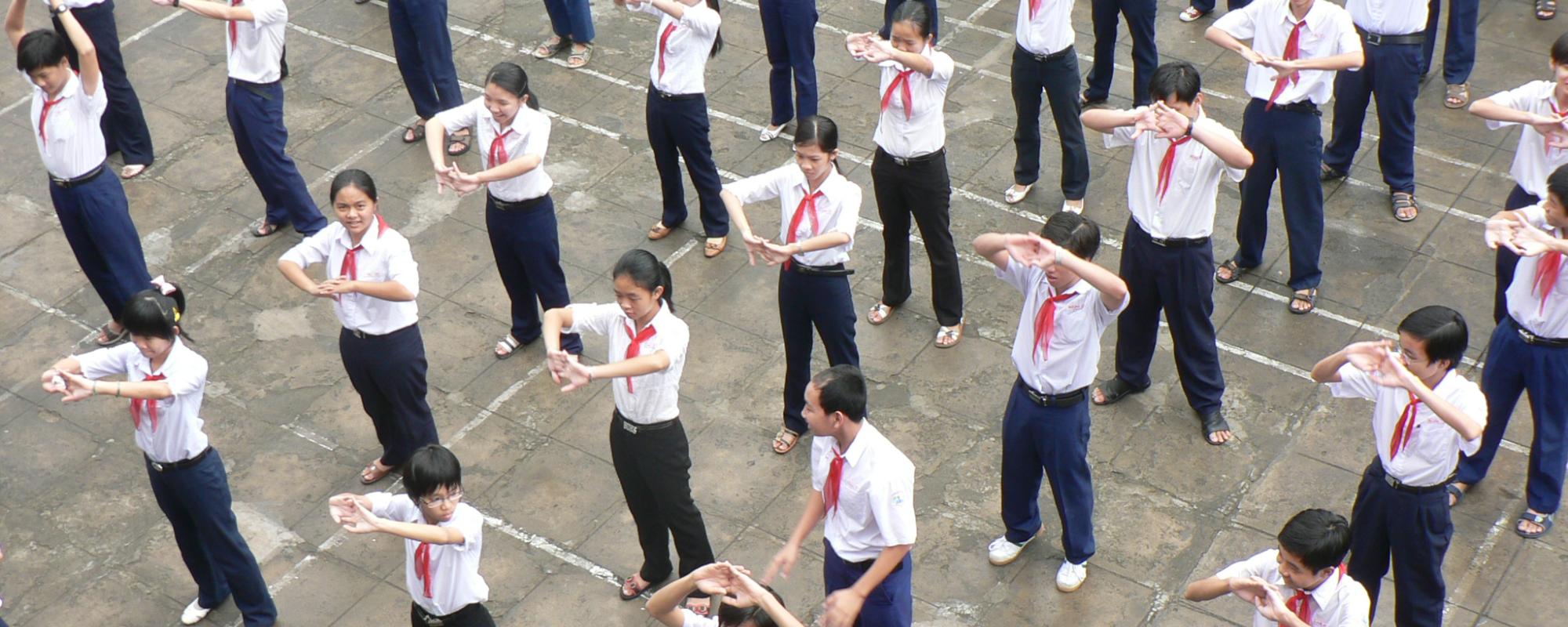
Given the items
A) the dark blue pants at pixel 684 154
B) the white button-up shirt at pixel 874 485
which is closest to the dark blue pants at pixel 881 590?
the white button-up shirt at pixel 874 485

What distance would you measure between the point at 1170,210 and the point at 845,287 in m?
1.61

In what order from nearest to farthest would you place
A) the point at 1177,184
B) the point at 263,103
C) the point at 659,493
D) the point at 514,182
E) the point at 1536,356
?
the point at 659,493 → the point at 1536,356 → the point at 1177,184 → the point at 514,182 → the point at 263,103

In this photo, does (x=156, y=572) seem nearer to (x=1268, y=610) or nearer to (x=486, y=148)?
(x=486, y=148)

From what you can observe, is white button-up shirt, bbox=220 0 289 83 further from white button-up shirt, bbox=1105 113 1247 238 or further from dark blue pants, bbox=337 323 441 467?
white button-up shirt, bbox=1105 113 1247 238

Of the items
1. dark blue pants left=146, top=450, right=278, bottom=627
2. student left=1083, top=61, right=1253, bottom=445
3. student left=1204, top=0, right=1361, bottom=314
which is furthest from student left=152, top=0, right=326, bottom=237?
student left=1204, top=0, right=1361, bottom=314

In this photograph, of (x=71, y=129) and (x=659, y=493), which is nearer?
(x=659, y=493)

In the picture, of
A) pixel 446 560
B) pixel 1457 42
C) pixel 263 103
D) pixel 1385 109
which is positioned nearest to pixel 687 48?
pixel 263 103

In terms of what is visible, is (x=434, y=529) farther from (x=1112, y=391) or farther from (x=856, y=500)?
(x=1112, y=391)

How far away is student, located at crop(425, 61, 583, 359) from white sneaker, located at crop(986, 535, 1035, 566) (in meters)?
2.78

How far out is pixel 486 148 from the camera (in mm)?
8297

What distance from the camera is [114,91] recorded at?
1052cm

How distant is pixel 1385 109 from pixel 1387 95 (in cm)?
11

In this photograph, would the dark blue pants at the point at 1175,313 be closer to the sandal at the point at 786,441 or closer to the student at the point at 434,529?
the sandal at the point at 786,441

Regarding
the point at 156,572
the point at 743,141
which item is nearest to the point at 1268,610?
the point at 156,572
